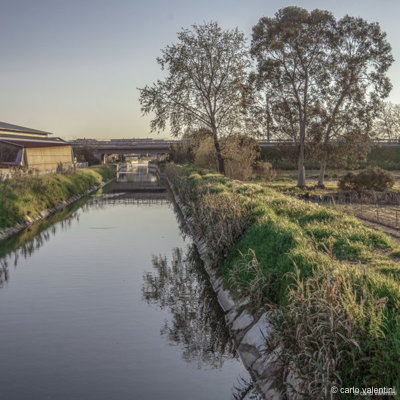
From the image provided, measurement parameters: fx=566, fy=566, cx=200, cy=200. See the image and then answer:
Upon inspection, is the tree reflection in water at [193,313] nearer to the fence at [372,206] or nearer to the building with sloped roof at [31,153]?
the fence at [372,206]

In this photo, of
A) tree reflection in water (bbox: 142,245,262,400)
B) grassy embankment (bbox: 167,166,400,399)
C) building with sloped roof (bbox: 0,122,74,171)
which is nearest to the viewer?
grassy embankment (bbox: 167,166,400,399)

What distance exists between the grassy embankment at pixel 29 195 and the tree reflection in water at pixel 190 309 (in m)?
12.0

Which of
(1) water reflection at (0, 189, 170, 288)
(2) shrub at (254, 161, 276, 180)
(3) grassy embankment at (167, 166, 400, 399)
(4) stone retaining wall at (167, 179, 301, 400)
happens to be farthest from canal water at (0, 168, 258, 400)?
(2) shrub at (254, 161, 276, 180)

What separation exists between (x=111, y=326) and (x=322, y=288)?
271 inches

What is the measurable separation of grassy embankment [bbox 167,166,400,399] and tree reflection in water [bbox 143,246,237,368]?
975 mm

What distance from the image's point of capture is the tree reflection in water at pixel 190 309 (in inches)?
465

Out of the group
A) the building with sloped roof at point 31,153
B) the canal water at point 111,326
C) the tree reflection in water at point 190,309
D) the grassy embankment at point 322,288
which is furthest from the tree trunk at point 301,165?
the grassy embankment at point 322,288

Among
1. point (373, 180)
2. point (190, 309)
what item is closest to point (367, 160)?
point (373, 180)

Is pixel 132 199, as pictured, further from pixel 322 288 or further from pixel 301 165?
pixel 322 288

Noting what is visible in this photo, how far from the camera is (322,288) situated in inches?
312

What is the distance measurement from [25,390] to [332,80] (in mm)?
42043

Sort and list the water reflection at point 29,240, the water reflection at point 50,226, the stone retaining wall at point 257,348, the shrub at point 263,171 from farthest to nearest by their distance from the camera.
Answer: the shrub at point 263,171
the water reflection at point 50,226
the water reflection at point 29,240
the stone retaining wall at point 257,348

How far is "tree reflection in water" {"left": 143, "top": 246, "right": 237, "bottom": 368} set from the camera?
38.8 feet

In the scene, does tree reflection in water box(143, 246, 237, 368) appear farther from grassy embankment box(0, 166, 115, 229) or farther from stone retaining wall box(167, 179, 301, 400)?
grassy embankment box(0, 166, 115, 229)
